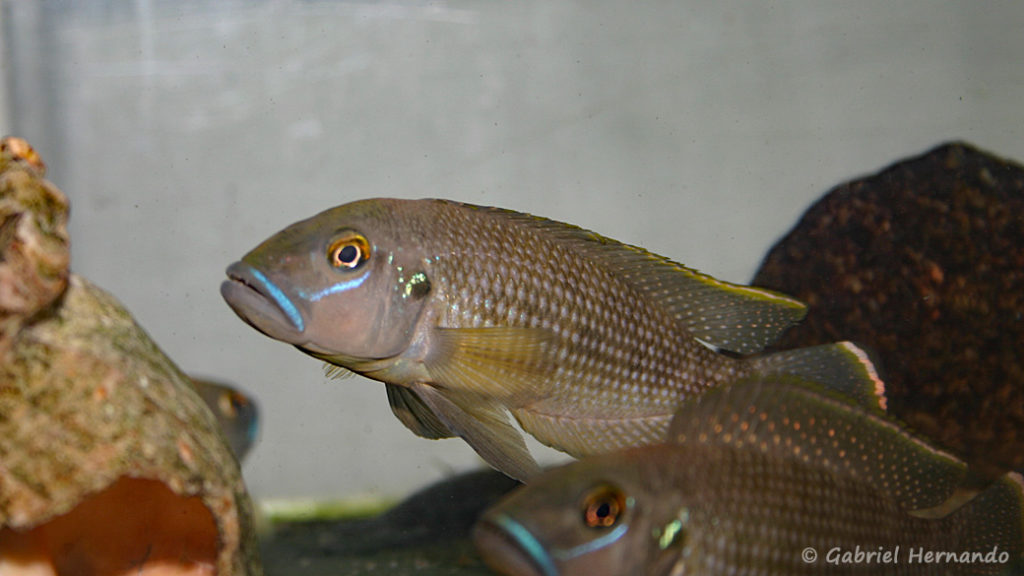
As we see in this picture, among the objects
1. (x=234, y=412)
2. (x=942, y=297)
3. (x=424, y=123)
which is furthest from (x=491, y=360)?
(x=234, y=412)

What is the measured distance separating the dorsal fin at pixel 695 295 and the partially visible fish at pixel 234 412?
84.3 inches

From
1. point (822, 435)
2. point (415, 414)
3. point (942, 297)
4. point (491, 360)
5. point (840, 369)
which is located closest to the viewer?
point (822, 435)

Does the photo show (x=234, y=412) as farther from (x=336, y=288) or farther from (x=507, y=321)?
(x=507, y=321)

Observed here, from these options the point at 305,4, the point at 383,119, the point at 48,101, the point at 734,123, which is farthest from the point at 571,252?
the point at 48,101

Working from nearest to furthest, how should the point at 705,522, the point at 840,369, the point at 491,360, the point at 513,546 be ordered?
the point at 513,546 → the point at 705,522 → the point at 491,360 → the point at 840,369

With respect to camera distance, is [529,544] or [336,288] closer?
[529,544]

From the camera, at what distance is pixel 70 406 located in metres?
1.22

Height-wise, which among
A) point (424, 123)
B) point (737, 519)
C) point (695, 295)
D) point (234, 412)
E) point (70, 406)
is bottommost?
point (234, 412)

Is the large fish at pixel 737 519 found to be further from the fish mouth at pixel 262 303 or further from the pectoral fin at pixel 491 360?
the fish mouth at pixel 262 303

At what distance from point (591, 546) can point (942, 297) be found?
73.4 inches

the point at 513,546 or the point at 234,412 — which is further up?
the point at 513,546

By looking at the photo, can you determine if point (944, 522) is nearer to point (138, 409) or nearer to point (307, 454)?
point (138, 409)

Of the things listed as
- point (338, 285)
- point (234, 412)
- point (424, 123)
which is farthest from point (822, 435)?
point (234, 412)

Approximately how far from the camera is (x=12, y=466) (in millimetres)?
1166
